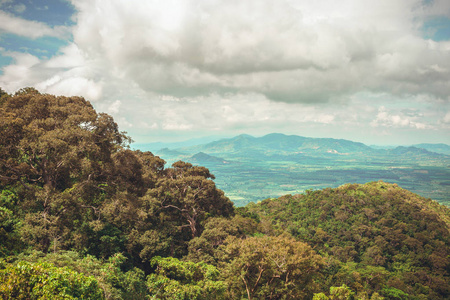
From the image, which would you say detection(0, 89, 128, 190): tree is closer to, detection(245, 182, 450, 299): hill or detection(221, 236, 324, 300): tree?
detection(221, 236, 324, 300): tree

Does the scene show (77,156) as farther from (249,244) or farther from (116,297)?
(249,244)

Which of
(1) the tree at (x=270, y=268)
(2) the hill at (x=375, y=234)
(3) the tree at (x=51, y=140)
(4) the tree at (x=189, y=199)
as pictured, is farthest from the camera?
(2) the hill at (x=375, y=234)

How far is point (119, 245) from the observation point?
15344 mm

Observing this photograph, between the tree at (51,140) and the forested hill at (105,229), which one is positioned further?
the tree at (51,140)

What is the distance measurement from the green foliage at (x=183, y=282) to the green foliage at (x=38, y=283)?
15.8 ft

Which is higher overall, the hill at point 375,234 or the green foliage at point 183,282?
the green foliage at point 183,282

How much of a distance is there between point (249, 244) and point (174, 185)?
1013 centimetres

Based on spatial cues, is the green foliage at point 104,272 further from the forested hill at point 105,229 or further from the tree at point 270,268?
the tree at point 270,268

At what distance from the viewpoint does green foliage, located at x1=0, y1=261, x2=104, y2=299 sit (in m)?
5.70

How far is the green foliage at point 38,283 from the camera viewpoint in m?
5.70

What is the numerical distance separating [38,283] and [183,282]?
8348 mm

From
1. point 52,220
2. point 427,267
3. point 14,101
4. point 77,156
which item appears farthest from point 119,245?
point 427,267

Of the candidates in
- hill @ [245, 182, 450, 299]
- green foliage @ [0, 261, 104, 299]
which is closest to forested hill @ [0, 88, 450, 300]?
green foliage @ [0, 261, 104, 299]

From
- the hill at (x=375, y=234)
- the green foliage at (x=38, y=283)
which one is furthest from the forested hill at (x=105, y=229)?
the hill at (x=375, y=234)
